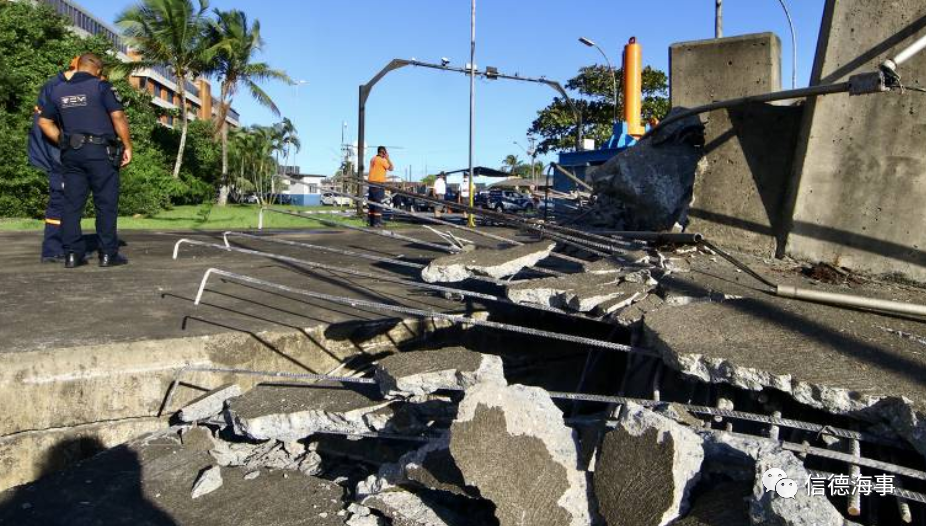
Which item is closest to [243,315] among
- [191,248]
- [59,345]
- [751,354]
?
[59,345]

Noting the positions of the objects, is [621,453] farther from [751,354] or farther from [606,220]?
[606,220]

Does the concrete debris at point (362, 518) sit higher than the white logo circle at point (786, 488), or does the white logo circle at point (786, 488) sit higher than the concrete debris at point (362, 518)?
the white logo circle at point (786, 488)

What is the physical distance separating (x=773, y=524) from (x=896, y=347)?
3.62ft

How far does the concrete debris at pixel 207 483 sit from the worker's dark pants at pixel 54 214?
3414 millimetres

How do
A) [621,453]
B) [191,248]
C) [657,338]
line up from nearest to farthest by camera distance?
[621,453]
[657,338]
[191,248]

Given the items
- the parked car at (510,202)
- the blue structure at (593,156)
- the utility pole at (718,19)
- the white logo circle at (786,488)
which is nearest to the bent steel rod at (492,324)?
the white logo circle at (786,488)

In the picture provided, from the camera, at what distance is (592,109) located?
32.3m

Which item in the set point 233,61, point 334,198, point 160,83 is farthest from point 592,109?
point 160,83

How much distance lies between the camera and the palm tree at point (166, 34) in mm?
25922

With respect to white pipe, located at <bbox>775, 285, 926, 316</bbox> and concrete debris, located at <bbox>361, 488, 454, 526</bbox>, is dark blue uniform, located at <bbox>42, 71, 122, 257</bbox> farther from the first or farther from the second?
white pipe, located at <bbox>775, 285, 926, 316</bbox>

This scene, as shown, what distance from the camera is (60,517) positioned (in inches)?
93.0

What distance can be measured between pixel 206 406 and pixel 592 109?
31417 millimetres

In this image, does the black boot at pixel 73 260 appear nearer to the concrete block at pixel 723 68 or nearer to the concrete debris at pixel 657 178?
the concrete debris at pixel 657 178

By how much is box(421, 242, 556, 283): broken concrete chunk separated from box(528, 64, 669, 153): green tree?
2682 centimetres
